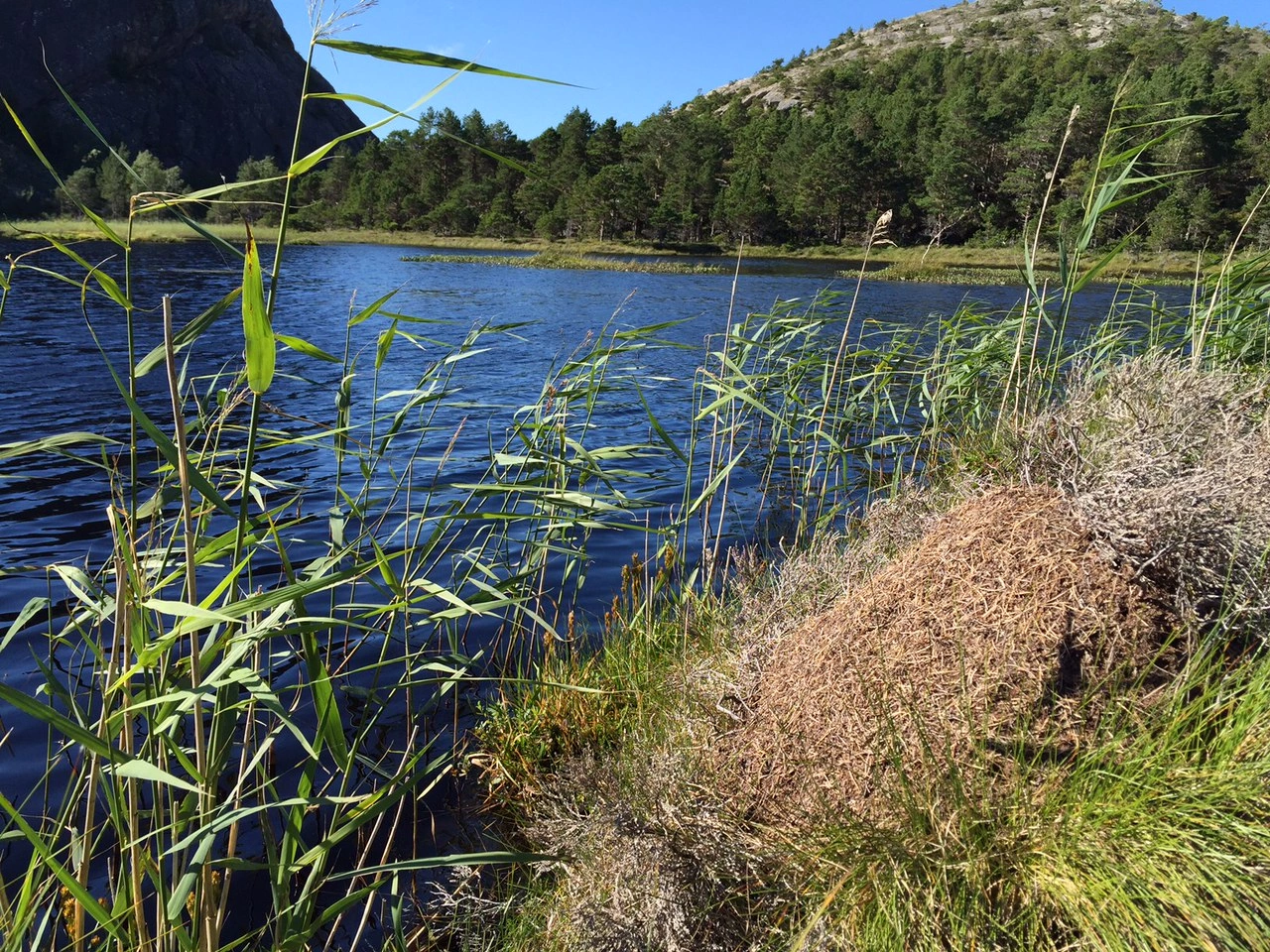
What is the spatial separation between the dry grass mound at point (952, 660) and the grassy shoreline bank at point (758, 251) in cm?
3790

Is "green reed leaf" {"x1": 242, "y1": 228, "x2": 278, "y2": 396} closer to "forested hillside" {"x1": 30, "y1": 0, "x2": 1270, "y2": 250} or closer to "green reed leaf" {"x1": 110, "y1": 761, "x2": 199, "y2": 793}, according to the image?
"green reed leaf" {"x1": 110, "y1": 761, "x2": 199, "y2": 793}

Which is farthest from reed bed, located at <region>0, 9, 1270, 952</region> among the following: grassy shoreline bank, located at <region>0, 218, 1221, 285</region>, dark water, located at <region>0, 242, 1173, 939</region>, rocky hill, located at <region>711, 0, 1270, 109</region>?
rocky hill, located at <region>711, 0, 1270, 109</region>

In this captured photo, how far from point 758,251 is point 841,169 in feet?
34.1

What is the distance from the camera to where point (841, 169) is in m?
66.9

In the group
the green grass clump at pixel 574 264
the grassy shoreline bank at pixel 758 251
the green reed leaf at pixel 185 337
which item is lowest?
the green grass clump at pixel 574 264

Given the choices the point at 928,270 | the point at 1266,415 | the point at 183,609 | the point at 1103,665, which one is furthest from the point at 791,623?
the point at 928,270

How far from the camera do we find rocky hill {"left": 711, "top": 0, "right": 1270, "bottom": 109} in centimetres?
12669

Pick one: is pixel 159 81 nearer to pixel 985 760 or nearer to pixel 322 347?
pixel 322 347

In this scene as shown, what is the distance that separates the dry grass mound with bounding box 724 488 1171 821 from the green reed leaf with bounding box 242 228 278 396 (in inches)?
63.6

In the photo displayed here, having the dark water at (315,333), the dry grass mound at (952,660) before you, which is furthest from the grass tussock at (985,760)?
the dark water at (315,333)

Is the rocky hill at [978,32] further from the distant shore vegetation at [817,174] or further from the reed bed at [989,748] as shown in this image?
the reed bed at [989,748]

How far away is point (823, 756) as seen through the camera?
7.66 ft

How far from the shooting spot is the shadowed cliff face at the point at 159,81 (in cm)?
8388

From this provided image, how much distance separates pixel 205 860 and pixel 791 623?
6.36ft
